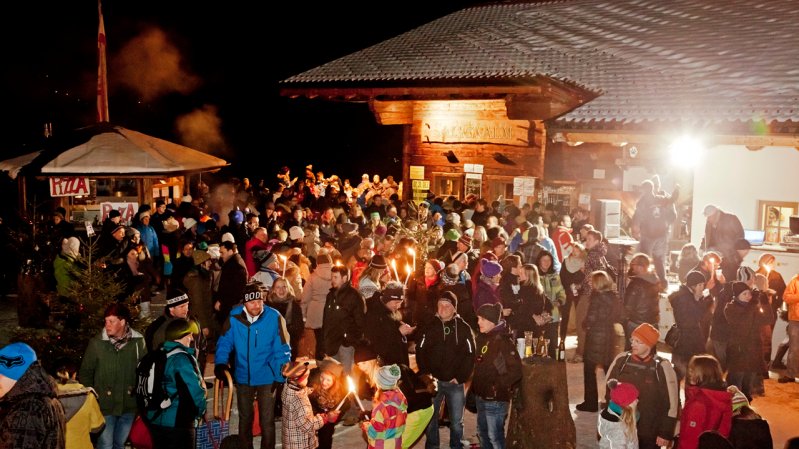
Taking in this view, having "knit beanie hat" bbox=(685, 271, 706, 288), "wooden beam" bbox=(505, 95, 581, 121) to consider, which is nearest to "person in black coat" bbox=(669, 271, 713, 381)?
"knit beanie hat" bbox=(685, 271, 706, 288)

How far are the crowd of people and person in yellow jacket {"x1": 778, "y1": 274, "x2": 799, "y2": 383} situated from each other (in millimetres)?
20

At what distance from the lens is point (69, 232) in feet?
41.3

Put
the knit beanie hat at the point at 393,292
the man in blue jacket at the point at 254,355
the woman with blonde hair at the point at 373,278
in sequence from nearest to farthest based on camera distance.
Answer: the man in blue jacket at the point at 254,355
the knit beanie hat at the point at 393,292
the woman with blonde hair at the point at 373,278

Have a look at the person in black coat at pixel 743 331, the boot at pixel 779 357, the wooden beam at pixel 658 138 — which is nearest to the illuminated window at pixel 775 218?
the wooden beam at pixel 658 138

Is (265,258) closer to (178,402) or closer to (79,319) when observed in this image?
(79,319)

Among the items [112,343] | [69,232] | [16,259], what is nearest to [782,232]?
[112,343]

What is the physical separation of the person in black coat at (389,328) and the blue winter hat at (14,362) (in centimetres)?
376

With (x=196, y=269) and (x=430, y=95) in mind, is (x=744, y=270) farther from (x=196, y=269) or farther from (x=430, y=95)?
(x=430, y=95)

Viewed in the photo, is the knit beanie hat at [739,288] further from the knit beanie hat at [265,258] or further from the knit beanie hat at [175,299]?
the knit beanie hat at [175,299]

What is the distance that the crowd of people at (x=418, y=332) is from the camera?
623cm

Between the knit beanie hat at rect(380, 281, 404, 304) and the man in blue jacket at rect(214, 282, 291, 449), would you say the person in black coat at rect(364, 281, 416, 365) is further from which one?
the man in blue jacket at rect(214, 282, 291, 449)

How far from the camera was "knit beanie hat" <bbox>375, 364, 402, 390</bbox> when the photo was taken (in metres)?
5.92

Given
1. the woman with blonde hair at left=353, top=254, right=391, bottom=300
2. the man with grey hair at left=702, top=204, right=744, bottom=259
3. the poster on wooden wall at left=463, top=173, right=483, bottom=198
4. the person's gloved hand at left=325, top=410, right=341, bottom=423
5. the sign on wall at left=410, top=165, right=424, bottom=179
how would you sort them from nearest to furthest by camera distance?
the person's gloved hand at left=325, top=410, right=341, bottom=423 → the woman with blonde hair at left=353, top=254, right=391, bottom=300 → the man with grey hair at left=702, top=204, right=744, bottom=259 → the poster on wooden wall at left=463, top=173, right=483, bottom=198 → the sign on wall at left=410, top=165, right=424, bottom=179

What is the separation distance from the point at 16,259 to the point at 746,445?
543 inches
